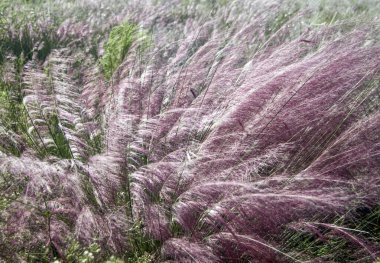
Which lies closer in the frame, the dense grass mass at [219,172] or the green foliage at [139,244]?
the dense grass mass at [219,172]

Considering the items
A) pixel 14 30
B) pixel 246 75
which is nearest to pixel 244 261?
pixel 246 75

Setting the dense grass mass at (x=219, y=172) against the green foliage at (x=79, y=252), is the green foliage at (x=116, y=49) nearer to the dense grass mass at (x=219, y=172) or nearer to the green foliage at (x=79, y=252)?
the dense grass mass at (x=219, y=172)

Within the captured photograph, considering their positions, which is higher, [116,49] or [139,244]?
[116,49]

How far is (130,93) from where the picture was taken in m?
2.76

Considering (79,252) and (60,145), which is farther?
(60,145)

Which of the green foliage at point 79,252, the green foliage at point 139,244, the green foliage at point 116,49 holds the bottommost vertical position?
the green foliage at point 139,244

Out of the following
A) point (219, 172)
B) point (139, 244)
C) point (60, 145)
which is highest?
point (219, 172)

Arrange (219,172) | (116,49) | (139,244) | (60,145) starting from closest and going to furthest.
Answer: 1. (219,172)
2. (139,244)
3. (60,145)
4. (116,49)

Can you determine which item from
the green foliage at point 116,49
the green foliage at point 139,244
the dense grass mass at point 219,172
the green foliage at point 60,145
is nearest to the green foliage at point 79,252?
the dense grass mass at point 219,172

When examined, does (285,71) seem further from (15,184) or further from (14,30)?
(14,30)

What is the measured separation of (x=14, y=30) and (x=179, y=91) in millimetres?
2562

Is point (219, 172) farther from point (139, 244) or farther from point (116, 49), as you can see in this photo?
point (116, 49)

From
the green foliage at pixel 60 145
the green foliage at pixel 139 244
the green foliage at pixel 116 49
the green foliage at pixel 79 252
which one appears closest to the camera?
the green foliage at pixel 79 252

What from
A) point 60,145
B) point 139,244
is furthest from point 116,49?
point 139,244
